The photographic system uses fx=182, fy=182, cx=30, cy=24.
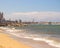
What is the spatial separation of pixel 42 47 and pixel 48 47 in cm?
59

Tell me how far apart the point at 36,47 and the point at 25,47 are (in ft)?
3.49

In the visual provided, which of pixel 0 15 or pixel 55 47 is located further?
pixel 0 15

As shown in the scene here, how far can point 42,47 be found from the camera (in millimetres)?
17672

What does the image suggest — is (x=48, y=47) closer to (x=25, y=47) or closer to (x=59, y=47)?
(x=59, y=47)

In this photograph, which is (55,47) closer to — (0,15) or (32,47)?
(32,47)

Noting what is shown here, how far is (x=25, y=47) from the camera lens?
17.4 meters

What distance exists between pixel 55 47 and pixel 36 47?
73.9 inches

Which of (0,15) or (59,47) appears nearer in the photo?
(59,47)

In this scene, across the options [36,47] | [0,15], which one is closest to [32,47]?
[36,47]

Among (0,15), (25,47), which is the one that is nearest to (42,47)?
(25,47)

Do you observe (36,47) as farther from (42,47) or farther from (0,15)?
(0,15)

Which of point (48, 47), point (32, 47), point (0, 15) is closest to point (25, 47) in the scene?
point (32, 47)

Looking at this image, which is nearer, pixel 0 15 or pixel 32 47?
pixel 32 47

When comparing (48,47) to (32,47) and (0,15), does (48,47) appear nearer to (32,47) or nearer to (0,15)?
(32,47)
